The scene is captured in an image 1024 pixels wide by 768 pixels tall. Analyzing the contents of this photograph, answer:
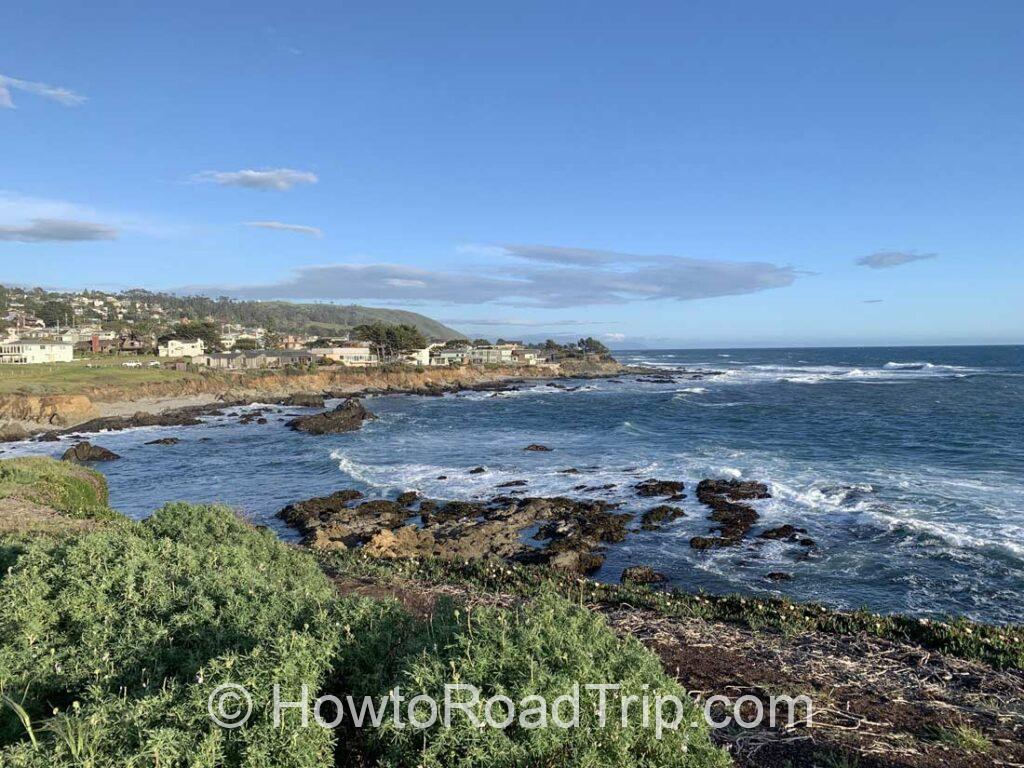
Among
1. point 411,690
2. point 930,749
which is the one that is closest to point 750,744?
point 930,749

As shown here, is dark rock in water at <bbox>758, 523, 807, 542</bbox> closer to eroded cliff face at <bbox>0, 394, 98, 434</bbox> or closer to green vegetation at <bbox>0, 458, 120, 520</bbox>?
green vegetation at <bbox>0, 458, 120, 520</bbox>

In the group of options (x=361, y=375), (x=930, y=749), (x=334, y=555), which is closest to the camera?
(x=930, y=749)

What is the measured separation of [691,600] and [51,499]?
53.3 feet

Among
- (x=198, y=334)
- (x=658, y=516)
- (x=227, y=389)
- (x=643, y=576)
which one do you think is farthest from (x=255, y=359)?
(x=643, y=576)

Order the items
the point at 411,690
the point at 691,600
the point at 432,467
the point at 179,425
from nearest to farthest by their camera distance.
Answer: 1. the point at 411,690
2. the point at 691,600
3. the point at 432,467
4. the point at 179,425

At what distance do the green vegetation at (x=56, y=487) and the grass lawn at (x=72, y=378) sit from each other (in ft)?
125

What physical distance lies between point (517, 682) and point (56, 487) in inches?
708

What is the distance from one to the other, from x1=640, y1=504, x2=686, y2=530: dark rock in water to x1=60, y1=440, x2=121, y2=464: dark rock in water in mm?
30059

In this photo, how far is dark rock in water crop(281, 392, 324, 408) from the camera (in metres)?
61.4

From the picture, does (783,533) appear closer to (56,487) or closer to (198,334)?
(56,487)

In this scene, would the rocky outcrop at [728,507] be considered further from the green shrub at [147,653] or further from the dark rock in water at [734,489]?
the green shrub at [147,653]

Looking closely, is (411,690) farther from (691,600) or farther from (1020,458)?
(1020,458)

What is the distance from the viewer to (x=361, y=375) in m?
85.4

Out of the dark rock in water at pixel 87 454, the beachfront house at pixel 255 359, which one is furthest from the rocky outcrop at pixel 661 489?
the beachfront house at pixel 255 359
